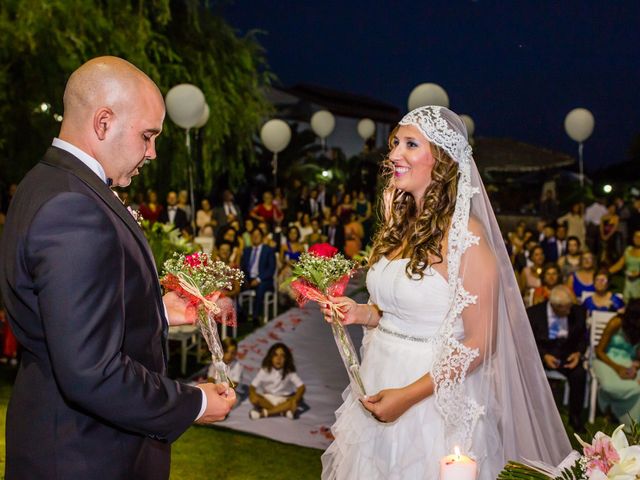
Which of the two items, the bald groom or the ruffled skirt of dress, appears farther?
the ruffled skirt of dress

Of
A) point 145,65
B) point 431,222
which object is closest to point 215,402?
point 431,222

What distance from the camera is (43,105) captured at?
10.7 meters

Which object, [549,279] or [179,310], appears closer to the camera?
[179,310]

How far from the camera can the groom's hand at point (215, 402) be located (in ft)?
6.81

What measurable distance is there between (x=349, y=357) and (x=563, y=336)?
425 cm

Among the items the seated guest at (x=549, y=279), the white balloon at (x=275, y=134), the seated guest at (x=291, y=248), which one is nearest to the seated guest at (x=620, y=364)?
the seated guest at (x=549, y=279)

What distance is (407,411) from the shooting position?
304 centimetres

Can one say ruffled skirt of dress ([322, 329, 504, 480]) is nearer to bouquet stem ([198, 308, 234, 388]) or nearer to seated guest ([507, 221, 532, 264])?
bouquet stem ([198, 308, 234, 388])

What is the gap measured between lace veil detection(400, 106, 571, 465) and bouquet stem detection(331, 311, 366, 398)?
0.32 meters

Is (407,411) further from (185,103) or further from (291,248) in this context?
(291,248)

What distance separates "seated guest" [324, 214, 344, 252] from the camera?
1371 cm

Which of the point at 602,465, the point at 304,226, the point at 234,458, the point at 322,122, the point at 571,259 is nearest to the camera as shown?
the point at 602,465

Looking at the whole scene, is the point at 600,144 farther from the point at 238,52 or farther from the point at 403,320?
the point at 403,320

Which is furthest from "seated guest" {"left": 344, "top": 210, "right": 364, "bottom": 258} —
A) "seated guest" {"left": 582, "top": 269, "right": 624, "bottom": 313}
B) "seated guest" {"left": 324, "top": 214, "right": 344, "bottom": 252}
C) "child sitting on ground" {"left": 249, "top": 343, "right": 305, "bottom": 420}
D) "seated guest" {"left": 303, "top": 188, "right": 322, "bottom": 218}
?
"child sitting on ground" {"left": 249, "top": 343, "right": 305, "bottom": 420}
